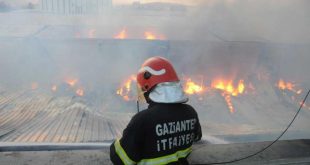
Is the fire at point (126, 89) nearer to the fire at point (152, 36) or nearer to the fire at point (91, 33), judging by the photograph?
the fire at point (152, 36)

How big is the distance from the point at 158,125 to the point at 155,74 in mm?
358

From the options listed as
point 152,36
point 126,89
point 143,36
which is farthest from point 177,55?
point 126,89

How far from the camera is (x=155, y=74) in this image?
6.70 ft

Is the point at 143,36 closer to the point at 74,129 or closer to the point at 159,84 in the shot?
the point at 74,129

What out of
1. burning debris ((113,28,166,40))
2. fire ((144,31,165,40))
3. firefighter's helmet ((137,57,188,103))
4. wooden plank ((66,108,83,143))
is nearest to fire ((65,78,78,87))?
burning debris ((113,28,166,40))

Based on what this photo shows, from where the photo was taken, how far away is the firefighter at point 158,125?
189 cm

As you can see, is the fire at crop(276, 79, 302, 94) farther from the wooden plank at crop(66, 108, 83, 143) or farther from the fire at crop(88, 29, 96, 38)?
the wooden plank at crop(66, 108, 83, 143)

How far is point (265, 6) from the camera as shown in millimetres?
13461

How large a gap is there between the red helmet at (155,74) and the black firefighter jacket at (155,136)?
0.52 feet

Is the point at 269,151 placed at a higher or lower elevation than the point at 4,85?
higher

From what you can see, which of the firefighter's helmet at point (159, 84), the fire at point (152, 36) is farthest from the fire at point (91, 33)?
the firefighter's helmet at point (159, 84)

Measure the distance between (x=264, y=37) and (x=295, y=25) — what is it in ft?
4.74

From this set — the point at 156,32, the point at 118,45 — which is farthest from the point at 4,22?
the point at 156,32

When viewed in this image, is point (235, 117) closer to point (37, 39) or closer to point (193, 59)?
point (193, 59)
